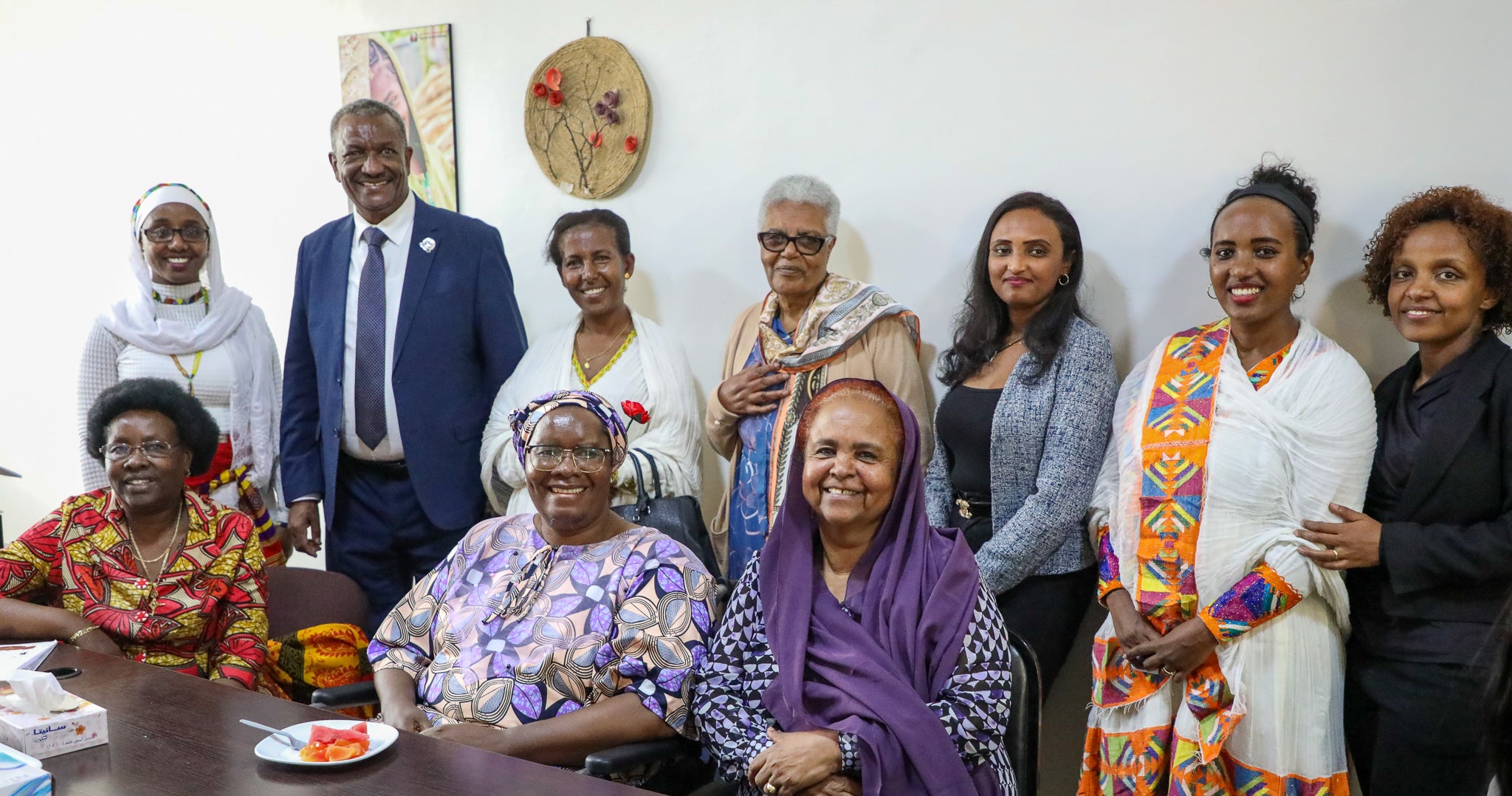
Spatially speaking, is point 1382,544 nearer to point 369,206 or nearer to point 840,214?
point 840,214

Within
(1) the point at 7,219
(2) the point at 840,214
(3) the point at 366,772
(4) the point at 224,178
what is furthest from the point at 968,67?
(1) the point at 7,219

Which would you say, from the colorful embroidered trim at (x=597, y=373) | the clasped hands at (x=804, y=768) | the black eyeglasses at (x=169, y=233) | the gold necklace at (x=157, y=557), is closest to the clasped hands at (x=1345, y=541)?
the clasped hands at (x=804, y=768)

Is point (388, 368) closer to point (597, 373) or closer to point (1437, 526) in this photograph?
point (597, 373)

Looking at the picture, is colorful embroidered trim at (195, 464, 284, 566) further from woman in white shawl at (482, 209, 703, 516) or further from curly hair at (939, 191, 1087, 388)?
curly hair at (939, 191, 1087, 388)

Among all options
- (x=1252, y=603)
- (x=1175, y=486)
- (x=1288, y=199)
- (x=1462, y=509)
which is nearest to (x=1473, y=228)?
(x=1288, y=199)

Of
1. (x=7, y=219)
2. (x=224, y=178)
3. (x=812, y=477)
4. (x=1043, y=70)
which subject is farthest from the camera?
(x=7, y=219)

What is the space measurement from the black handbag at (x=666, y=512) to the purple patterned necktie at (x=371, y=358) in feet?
2.91

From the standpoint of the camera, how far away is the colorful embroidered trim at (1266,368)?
107 inches

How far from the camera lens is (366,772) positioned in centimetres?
184

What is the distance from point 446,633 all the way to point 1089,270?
2.06 meters

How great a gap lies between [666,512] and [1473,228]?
2.01 metres

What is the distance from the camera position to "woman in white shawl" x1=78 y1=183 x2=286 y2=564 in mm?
3605

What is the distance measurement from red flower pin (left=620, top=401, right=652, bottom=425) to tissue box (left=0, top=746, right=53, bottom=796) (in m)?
1.66

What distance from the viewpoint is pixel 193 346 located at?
367cm
